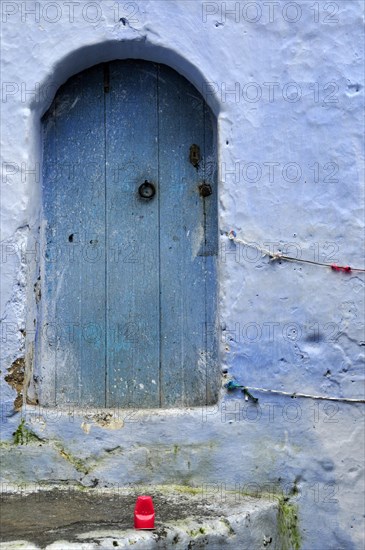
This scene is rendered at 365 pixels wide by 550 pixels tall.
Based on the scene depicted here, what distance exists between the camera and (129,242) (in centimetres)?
436

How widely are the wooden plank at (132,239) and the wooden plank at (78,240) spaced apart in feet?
0.17

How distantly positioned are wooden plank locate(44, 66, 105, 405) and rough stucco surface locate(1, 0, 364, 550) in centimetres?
15

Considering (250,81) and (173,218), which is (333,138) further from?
(173,218)

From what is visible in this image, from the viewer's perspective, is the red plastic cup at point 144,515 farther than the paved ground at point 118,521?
Yes

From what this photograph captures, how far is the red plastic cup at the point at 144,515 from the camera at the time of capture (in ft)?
11.6

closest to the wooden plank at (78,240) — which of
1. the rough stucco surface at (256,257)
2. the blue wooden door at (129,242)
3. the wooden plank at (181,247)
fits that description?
the blue wooden door at (129,242)

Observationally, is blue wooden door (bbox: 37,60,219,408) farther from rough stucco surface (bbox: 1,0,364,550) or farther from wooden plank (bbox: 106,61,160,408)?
rough stucco surface (bbox: 1,0,364,550)

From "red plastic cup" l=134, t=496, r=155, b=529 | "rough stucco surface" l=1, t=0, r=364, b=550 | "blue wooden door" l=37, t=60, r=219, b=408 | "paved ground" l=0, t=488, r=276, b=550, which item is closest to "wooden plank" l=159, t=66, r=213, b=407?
"blue wooden door" l=37, t=60, r=219, b=408

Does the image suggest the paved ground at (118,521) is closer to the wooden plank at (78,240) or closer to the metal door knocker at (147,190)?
the wooden plank at (78,240)

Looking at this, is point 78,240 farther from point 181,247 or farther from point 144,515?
point 144,515

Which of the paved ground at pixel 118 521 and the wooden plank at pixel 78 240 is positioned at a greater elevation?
the wooden plank at pixel 78 240

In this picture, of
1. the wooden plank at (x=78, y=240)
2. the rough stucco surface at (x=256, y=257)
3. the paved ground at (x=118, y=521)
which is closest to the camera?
the paved ground at (x=118, y=521)

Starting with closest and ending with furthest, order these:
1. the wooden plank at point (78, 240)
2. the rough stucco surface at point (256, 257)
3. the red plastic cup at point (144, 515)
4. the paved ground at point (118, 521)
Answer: the paved ground at point (118, 521) < the red plastic cup at point (144, 515) < the rough stucco surface at point (256, 257) < the wooden plank at point (78, 240)

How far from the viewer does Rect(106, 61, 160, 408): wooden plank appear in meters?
4.32
